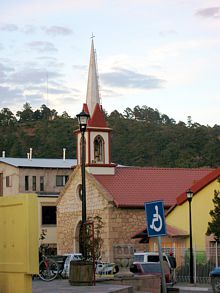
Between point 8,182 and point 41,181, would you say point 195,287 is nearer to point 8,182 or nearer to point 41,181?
point 41,181

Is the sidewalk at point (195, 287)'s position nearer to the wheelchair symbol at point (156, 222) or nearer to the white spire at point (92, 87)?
the wheelchair symbol at point (156, 222)

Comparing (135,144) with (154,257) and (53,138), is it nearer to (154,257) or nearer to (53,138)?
(53,138)

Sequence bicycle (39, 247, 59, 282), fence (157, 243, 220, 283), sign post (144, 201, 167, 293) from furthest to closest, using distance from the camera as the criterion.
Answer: fence (157, 243, 220, 283), bicycle (39, 247, 59, 282), sign post (144, 201, 167, 293)

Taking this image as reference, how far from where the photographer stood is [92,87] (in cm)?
5634

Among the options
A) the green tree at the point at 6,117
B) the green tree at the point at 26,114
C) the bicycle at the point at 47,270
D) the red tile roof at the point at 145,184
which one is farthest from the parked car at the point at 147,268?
the green tree at the point at 26,114

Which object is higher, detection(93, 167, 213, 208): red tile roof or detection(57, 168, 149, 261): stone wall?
detection(93, 167, 213, 208): red tile roof

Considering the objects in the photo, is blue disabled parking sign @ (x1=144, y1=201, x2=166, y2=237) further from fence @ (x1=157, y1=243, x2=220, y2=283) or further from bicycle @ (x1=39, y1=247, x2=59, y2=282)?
fence @ (x1=157, y1=243, x2=220, y2=283)

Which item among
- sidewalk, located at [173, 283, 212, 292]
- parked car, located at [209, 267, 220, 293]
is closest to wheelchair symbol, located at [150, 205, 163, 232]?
parked car, located at [209, 267, 220, 293]

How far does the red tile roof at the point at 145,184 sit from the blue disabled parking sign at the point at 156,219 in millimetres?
37083

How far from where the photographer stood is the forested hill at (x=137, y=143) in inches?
3492

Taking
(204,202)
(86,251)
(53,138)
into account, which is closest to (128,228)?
(204,202)

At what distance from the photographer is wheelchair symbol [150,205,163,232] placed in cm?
1348

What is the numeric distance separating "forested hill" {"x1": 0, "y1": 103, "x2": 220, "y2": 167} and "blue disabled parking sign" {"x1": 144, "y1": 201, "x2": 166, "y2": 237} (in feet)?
230

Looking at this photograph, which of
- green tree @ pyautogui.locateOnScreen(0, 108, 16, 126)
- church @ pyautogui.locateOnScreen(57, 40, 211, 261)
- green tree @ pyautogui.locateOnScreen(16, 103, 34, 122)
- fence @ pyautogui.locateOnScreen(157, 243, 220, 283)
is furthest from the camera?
green tree @ pyautogui.locateOnScreen(16, 103, 34, 122)
